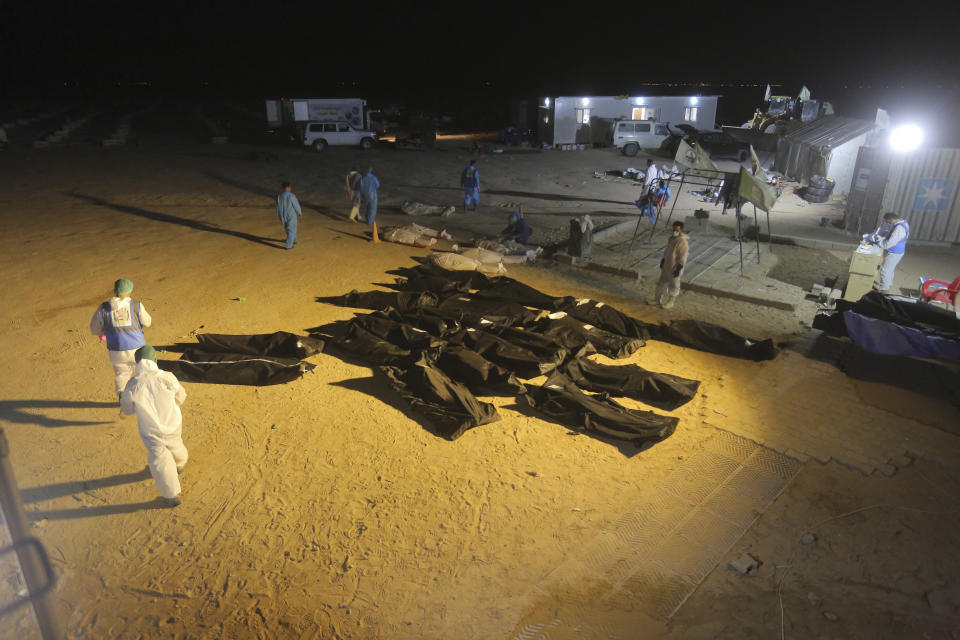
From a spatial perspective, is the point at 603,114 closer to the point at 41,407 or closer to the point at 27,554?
the point at 41,407

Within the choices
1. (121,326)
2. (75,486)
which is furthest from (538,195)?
(75,486)

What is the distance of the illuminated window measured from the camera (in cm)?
3353

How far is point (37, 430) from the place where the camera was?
6.56m

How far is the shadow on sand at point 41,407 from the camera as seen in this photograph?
22.0 feet

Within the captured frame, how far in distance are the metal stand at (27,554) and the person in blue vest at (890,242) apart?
38.9ft

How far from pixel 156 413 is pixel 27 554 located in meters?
3.05

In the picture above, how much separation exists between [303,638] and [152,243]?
11802 mm

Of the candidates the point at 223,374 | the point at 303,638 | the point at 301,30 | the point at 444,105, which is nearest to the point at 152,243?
the point at 223,374

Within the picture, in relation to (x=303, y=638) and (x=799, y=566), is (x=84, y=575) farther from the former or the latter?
(x=799, y=566)

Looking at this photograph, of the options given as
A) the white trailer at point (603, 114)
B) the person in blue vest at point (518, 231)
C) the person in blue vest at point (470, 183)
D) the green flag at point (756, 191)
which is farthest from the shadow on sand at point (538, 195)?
the white trailer at point (603, 114)

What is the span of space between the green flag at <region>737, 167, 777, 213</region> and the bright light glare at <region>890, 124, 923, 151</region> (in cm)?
568

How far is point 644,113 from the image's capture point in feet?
111

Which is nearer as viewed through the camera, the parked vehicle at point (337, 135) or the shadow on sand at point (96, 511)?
the shadow on sand at point (96, 511)

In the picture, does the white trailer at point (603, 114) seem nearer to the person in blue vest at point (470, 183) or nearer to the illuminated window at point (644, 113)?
the illuminated window at point (644, 113)
